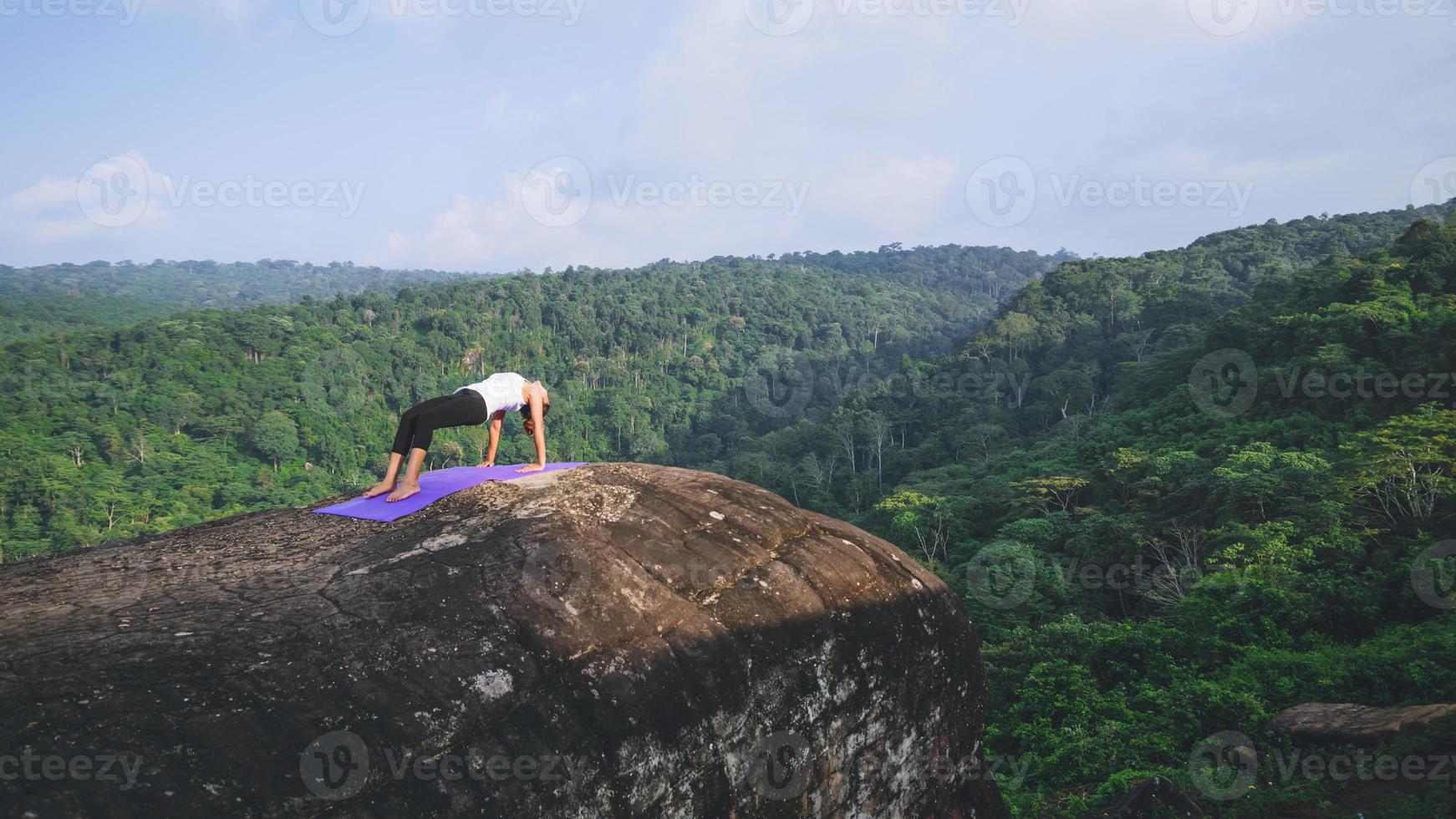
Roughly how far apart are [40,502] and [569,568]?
6198 centimetres

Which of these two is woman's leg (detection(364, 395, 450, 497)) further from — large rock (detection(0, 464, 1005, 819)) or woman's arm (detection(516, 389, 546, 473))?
woman's arm (detection(516, 389, 546, 473))

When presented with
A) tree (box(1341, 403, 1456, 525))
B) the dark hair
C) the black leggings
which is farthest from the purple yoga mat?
tree (box(1341, 403, 1456, 525))

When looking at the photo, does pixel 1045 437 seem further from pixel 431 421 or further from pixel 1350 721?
pixel 431 421

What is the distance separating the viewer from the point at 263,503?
5669 cm

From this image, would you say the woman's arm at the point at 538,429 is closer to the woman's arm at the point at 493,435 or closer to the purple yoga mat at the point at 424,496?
the purple yoga mat at the point at 424,496

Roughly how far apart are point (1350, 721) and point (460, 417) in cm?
1215

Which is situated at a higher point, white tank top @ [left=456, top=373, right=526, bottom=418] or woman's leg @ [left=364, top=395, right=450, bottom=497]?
white tank top @ [left=456, top=373, right=526, bottom=418]

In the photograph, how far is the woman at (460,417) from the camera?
18.7 feet

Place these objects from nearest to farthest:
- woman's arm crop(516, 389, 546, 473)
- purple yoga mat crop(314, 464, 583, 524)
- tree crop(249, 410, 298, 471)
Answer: purple yoga mat crop(314, 464, 583, 524) → woman's arm crop(516, 389, 546, 473) → tree crop(249, 410, 298, 471)

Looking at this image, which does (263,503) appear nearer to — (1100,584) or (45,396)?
(45,396)

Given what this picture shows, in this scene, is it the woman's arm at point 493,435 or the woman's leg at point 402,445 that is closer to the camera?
the woman's leg at point 402,445

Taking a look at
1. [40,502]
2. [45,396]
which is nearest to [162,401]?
[45,396]

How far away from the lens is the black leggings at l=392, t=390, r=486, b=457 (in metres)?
5.75

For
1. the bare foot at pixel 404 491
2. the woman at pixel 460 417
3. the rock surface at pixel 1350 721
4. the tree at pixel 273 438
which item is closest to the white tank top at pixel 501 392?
the woman at pixel 460 417
